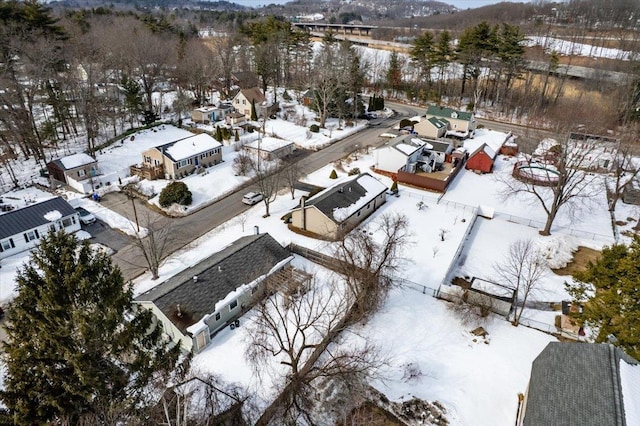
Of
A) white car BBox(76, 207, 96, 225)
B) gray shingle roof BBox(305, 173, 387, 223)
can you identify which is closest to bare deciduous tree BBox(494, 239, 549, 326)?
gray shingle roof BBox(305, 173, 387, 223)

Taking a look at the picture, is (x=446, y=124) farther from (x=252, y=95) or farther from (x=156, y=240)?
(x=156, y=240)

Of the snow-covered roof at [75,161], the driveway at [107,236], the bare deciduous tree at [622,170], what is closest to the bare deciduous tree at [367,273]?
the driveway at [107,236]

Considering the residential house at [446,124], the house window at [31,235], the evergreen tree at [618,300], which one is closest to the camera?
the evergreen tree at [618,300]

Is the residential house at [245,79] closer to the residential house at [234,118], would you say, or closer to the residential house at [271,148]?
the residential house at [234,118]

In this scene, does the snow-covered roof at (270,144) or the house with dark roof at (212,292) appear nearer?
the house with dark roof at (212,292)

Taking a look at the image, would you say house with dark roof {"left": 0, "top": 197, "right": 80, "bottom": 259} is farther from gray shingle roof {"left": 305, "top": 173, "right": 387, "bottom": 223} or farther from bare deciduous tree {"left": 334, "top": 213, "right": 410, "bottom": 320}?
bare deciduous tree {"left": 334, "top": 213, "right": 410, "bottom": 320}

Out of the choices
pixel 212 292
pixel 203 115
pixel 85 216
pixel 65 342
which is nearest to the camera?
pixel 65 342

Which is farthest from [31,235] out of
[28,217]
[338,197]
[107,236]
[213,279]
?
[338,197]
